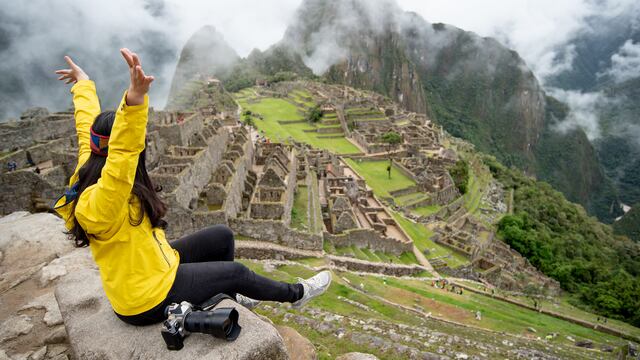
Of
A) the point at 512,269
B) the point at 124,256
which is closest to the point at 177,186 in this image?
the point at 124,256

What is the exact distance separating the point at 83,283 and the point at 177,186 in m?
10.1

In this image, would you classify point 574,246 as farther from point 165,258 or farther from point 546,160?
point 546,160

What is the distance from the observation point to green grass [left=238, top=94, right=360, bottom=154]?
49625 millimetres

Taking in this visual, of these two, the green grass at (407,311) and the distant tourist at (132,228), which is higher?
the distant tourist at (132,228)

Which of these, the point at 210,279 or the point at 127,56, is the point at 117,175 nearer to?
the point at 127,56

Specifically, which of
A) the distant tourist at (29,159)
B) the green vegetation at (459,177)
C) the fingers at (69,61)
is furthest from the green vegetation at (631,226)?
the fingers at (69,61)

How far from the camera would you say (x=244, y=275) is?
181 inches

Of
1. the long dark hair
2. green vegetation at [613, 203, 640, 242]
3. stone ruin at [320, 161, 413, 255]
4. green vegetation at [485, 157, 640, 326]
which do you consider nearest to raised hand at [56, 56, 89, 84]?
the long dark hair

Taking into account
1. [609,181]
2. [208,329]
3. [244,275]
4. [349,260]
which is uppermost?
[609,181]

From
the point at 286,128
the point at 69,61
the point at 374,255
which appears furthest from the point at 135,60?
the point at 286,128

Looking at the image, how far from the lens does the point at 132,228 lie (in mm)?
3688

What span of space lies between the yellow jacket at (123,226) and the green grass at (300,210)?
15161mm

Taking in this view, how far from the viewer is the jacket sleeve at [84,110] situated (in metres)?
4.46

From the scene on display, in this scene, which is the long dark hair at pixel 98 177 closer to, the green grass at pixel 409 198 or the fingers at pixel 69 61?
the fingers at pixel 69 61
